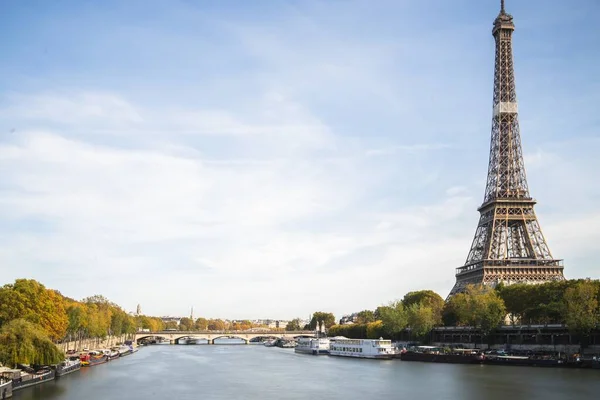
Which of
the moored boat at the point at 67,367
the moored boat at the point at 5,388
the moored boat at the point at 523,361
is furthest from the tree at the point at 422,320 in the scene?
the moored boat at the point at 5,388

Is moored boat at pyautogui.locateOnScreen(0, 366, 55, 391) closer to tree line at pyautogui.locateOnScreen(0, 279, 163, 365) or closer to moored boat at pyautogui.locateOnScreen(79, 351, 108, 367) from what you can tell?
tree line at pyautogui.locateOnScreen(0, 279, 163, 365)

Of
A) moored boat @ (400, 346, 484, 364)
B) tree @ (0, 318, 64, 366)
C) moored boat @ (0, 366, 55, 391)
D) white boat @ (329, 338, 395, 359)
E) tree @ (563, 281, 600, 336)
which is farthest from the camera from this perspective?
white boat @ (329, 338, 395, 359)

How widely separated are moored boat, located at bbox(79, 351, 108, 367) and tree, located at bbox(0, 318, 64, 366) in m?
23.2

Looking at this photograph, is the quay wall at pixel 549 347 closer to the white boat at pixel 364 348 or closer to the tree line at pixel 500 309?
the tree line at pixel 500 309

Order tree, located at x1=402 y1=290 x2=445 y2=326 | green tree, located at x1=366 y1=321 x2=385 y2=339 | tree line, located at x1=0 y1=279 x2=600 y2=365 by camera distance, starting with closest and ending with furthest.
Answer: tree line, located at x1=0 y1=279 x2=600 y2=365
tree, located at x1=402 y1=290 x2=445 y2=326
green tree, located at x1=366 y1=321 x2=385 y2=339

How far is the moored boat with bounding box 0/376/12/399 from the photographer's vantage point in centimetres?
4247

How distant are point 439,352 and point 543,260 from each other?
1117 inches

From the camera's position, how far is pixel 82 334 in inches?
4087

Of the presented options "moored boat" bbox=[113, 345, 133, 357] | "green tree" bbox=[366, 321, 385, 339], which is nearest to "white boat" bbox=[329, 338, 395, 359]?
"green tree" bbox=[366, 321, 385, 339]

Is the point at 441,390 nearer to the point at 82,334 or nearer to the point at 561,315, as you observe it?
the point at 561,315

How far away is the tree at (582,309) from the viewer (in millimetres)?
70125

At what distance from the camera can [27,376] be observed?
50.5 metres

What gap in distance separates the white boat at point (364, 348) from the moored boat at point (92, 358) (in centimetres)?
3797

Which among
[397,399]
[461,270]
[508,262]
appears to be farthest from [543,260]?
[397,399]
